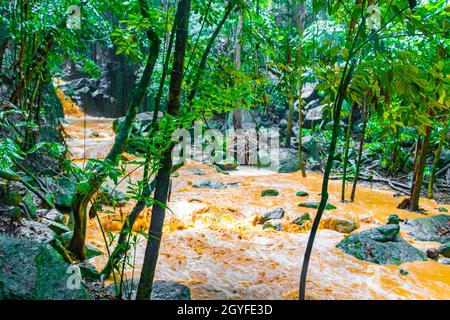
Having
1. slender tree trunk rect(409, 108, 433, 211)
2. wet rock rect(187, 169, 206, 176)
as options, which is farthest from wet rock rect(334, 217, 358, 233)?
wet rock rect(187, 169, 206, 176)

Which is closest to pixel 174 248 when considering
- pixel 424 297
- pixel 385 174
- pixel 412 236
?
pixel 424 297

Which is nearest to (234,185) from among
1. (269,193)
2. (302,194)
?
(269,193)

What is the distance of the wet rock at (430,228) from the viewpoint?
4480 millimetres

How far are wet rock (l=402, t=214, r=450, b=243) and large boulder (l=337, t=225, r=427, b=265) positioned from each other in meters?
0.68

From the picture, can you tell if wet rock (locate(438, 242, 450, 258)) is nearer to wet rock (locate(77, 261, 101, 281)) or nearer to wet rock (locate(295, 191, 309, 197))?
wet rock (locate(295, 191, 309, 197))

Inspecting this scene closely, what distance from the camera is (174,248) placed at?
4.00m

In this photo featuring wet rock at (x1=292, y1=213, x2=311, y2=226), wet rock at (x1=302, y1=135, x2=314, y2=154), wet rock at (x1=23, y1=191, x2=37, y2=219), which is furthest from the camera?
wet rock at (x1=302, y1=135, x2=314, y2=154)

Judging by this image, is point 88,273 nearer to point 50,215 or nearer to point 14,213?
point 14,213

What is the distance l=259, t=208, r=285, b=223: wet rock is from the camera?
5129 millimetres

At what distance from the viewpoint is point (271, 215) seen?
520 cm

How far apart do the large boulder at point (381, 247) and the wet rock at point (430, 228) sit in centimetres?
68

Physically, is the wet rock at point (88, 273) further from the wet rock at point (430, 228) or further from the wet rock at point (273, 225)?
the wet rock at point (430, 228)
